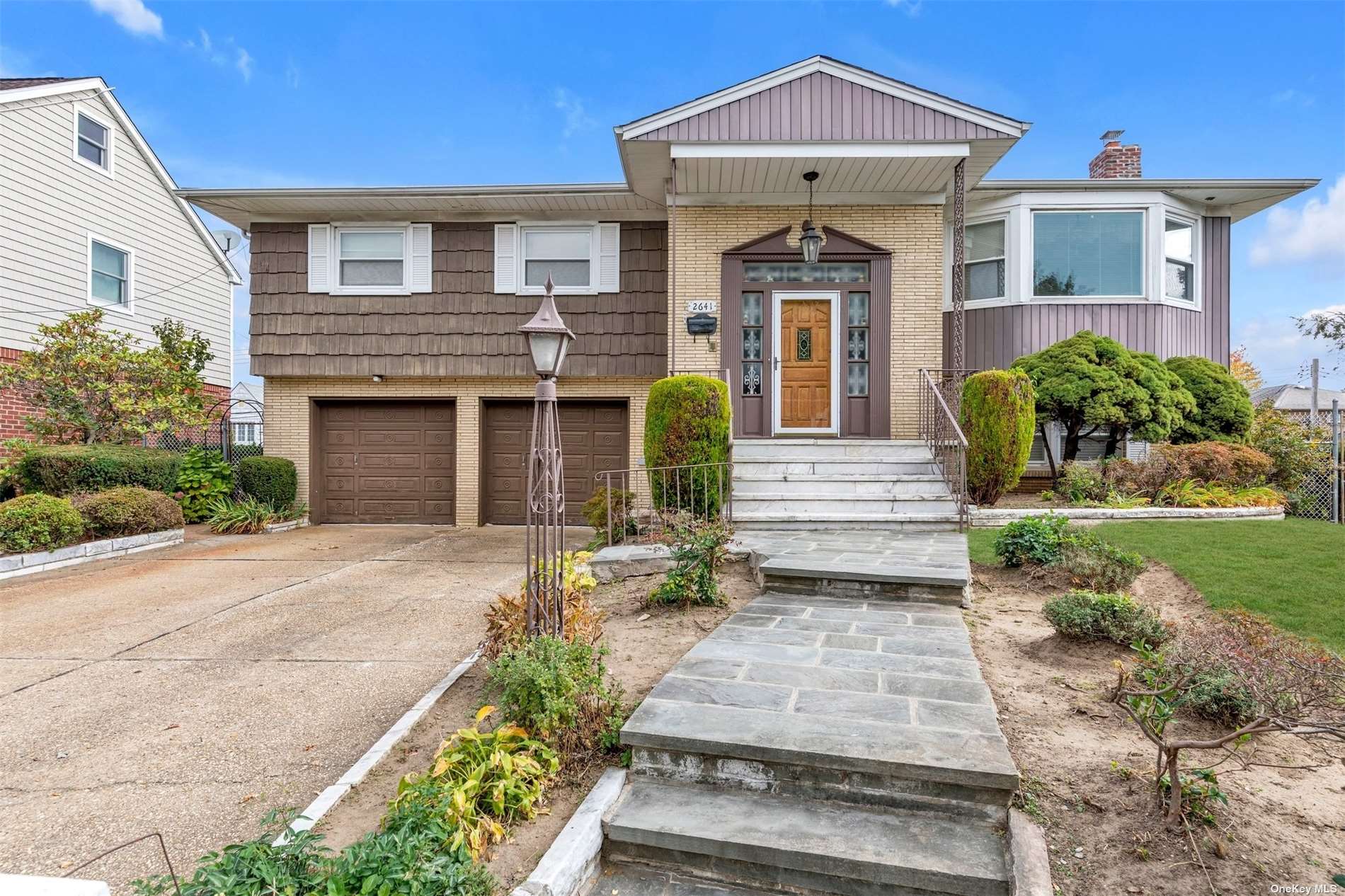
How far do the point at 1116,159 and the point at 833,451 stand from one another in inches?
307

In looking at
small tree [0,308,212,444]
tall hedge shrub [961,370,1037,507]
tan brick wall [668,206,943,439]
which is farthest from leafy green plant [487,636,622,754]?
small tree [0,308,212,444]

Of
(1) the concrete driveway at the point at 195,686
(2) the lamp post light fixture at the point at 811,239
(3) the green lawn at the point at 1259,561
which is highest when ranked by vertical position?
(2) the lamp post light fixture at the point at 811,239

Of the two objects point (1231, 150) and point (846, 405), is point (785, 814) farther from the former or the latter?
point (1231, 150)

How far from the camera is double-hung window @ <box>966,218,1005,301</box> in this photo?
34.4 ft

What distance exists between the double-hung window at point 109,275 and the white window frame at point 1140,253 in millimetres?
16530

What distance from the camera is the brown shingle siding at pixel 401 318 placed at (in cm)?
1074

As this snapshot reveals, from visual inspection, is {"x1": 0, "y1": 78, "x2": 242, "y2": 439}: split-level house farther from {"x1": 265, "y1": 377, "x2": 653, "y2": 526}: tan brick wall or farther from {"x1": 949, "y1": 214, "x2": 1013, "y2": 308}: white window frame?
{"x1": 949, "y1": 214, "x2": 1013, "y2": 308}: white window frame

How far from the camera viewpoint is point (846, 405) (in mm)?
9805

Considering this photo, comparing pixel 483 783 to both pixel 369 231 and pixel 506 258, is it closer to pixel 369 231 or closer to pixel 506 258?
pixel 506 258

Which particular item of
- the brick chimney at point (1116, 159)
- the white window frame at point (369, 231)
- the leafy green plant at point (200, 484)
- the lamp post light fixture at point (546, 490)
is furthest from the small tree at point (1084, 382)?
the leafy green plant at point (200, 484)

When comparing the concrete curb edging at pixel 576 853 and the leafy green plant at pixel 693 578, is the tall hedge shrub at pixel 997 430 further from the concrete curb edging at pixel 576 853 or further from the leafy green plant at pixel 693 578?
the concrete curb edging at pixel 576 853

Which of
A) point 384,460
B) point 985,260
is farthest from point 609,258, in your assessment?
point 985,260

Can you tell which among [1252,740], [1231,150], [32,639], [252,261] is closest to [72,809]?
[32,639]

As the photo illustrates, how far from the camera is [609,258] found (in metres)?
10.7
